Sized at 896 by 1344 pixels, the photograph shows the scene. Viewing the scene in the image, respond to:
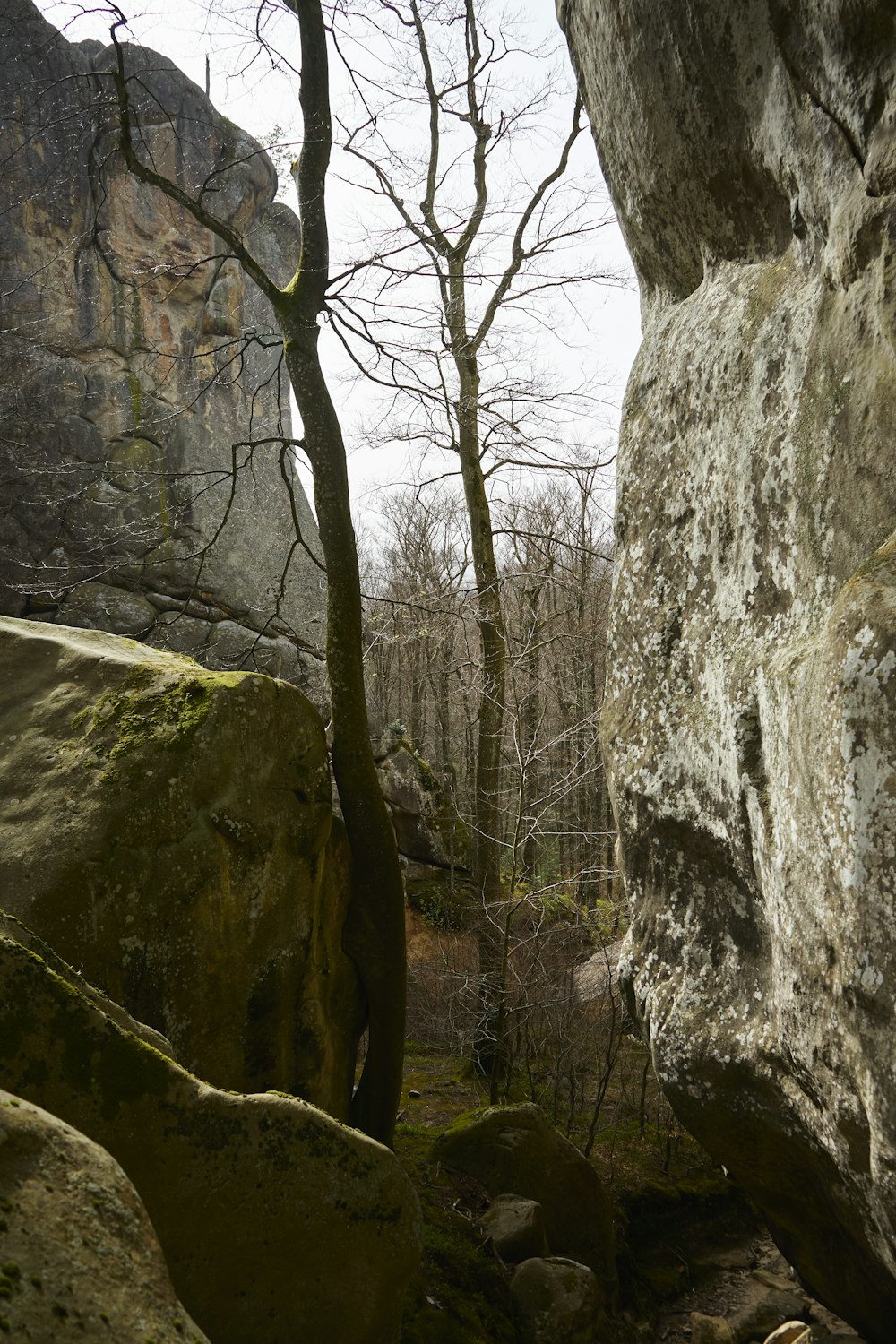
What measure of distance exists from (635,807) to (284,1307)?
8.34ft

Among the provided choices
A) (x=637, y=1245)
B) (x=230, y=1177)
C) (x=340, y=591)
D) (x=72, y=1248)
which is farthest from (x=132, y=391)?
(x=72, y=1248)

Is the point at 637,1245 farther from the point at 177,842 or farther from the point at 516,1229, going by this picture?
the point at 177,842

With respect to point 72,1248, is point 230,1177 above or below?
below

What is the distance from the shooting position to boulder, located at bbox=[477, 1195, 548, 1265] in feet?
19.2

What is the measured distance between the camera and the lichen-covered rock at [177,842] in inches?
187

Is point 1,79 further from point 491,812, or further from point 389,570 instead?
point 389,570

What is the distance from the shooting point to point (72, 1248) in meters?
1.58

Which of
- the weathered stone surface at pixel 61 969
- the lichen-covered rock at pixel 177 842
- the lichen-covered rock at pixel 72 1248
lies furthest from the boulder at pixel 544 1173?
the lichen-covered rock at pixel 72 1248

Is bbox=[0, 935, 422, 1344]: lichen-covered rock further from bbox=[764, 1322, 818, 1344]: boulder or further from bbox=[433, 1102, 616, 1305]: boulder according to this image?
bbox=[433, 1102, 616, 1305]: boulder

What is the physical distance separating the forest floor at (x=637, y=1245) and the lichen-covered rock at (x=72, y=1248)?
12.0ft

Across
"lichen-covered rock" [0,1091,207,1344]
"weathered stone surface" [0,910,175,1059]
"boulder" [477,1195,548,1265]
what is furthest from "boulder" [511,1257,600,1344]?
"lichen-covered rock" [0,1091,207,1344]

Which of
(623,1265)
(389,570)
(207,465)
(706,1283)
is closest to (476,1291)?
(623,1265)

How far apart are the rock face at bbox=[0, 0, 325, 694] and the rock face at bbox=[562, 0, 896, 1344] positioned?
7.56 m

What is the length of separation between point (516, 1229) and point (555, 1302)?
590mm
